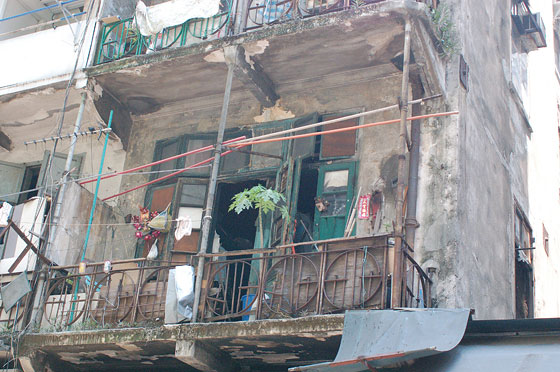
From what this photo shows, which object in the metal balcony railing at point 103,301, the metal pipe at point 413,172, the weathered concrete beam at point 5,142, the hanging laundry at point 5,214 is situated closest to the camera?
the metal balcony railing at point 103,301

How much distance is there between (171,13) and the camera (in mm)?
10906

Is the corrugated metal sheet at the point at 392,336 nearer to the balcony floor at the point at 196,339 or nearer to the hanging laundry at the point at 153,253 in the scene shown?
the balcony floor at the point at 196,339

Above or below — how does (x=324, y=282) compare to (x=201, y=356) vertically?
above

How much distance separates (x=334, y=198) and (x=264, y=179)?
124 centimetres

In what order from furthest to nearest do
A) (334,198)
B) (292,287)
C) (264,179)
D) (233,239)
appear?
(233,239) < (264,179) < (334,198) < (292,287)

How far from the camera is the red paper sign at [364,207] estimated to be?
31.8 ft

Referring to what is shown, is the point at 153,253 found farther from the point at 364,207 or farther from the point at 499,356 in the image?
the point at 499,356

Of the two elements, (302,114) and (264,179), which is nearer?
(264,179)

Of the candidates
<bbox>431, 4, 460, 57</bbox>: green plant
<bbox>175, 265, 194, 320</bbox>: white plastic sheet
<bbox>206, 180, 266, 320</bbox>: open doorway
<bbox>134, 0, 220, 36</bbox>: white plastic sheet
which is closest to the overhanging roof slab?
<bbox>134, 0, 220, 36</bbox>: white plastic sheet

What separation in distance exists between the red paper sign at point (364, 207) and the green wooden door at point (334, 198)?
0.18 metres

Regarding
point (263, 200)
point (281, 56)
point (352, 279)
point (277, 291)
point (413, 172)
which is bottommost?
point (277, 291)

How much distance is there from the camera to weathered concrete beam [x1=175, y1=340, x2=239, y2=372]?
8.56 m

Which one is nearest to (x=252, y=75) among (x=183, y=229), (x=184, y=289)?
(x=183, y=229)

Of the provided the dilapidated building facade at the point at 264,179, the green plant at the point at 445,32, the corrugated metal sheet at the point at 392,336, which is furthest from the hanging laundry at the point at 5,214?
the green plant at the point at 445,32
